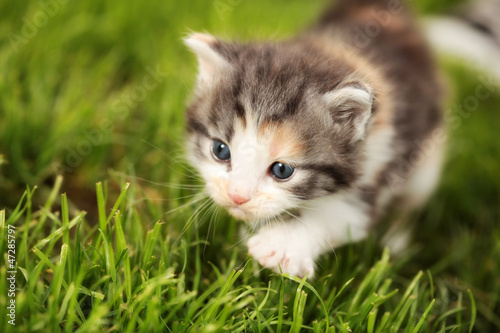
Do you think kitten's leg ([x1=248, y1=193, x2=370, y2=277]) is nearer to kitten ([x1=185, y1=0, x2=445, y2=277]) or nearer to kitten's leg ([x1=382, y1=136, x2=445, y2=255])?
kitten ([x1=185, y1=0, x2=445, y2=277])

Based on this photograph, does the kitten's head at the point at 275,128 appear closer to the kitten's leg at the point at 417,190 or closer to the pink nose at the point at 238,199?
the pink nose at the point at 238,199

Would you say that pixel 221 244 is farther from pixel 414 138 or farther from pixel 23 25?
pixel 23 25

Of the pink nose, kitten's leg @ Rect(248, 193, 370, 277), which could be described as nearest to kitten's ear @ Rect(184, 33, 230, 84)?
the pink nose

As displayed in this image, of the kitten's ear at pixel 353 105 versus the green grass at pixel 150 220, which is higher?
the kitten's ear at pixel 353 105

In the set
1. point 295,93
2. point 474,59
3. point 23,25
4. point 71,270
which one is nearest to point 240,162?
point 295,93

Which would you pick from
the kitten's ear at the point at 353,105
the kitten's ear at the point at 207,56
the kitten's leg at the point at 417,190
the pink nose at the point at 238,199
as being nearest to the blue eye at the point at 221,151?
the pink nose at the point at 238,199

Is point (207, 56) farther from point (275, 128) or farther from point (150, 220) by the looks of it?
point (150, 220)
